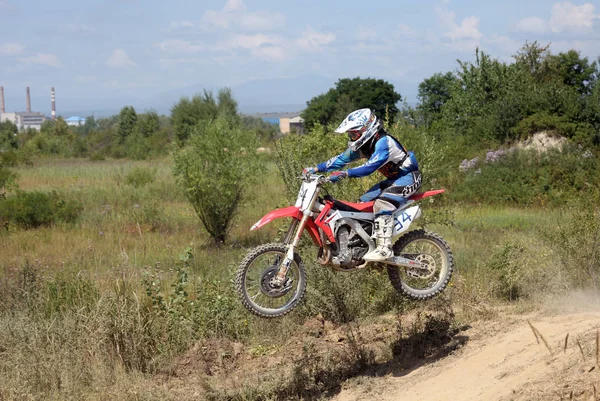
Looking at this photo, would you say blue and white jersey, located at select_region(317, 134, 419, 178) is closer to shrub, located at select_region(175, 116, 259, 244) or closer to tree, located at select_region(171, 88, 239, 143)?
shrub, located at select_region(175, 116, 259, 244)

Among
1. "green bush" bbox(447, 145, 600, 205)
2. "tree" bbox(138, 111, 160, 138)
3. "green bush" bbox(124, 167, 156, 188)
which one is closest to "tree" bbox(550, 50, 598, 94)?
"green bush" bbox(447, 145, 600, 205)

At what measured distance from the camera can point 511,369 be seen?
858 cm

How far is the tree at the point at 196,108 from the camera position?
62031 millimetres

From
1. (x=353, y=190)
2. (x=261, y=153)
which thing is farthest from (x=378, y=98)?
(x=353, y=190)

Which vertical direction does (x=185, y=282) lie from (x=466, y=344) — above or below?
above

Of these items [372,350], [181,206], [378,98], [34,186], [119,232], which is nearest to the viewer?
[372,350]

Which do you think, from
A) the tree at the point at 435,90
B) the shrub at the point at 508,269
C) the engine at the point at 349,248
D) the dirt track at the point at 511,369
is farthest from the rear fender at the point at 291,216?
the tree at the point at 435,90

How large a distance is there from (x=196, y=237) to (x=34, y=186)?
1409cm

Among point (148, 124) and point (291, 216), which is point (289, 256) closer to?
point (291, 216)

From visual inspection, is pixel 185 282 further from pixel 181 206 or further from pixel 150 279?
pixel 181 206

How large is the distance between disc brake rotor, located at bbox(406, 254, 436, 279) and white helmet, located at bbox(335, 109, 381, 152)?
71.6 inches

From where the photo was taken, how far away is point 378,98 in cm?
7156

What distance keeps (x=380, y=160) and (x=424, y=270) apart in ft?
5.80

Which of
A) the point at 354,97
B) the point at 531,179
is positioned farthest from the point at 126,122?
the point at 531,179
